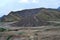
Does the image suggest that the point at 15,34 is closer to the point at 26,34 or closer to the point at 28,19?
the point at 26,34

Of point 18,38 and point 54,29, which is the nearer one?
point 18,38

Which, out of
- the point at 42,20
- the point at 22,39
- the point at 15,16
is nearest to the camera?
the point at 22,39

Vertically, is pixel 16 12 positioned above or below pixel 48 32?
above

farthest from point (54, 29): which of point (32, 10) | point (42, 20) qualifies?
point (32, 10)

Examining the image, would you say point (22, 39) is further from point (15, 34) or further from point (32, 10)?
point (32, 10)

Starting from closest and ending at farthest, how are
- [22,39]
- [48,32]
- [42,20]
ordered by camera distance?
[22,39], [48,32], [42,20]

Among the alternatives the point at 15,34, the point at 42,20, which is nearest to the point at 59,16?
the point at 42,20
